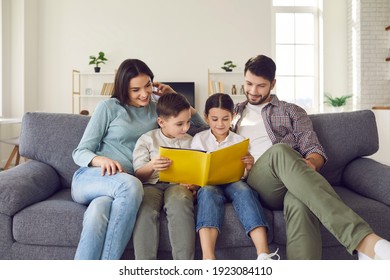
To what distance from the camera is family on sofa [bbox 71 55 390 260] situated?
1.40 m

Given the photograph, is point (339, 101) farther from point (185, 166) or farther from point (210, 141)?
point (185, 166)

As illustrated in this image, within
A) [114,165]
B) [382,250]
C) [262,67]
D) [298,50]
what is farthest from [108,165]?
[298,50]

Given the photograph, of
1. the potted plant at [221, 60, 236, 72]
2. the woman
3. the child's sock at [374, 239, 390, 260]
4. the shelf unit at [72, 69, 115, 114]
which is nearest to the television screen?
the potted plant at [221, 60, 236, 72]

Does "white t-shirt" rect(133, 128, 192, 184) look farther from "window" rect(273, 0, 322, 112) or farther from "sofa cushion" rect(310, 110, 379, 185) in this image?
"window" rect(273, 0, 322, 112)

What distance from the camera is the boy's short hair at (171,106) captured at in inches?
70.8

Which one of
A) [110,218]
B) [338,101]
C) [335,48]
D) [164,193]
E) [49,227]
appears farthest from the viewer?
[335,48]

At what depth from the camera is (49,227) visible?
1.57 meters

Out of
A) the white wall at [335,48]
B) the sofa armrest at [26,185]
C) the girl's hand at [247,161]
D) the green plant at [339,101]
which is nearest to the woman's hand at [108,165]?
the sofa armrest at [26,185]

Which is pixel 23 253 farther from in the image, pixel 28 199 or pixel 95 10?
pixel 95 10

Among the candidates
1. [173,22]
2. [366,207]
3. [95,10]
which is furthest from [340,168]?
[95,10]

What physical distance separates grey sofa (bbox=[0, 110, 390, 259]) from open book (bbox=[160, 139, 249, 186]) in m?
0.15

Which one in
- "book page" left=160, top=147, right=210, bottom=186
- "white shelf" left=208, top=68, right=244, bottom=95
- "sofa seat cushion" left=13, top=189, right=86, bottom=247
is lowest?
"sofa seat cushion" left=13, top=189, right=86, bottom=247

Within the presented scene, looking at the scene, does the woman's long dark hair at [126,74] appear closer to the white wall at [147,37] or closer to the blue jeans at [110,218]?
the blue jeans at [110,218]

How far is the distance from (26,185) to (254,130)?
115 cm
